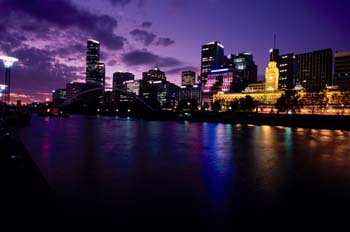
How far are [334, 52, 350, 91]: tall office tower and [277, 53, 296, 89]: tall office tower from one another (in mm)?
45473

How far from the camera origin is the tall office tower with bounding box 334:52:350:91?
474 feet

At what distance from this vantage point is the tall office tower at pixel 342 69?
145 metres

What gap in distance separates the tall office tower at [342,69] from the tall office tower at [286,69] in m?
45.5

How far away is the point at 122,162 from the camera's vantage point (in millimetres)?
15938

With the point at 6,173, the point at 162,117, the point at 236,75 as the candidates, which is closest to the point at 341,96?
the point at 162,117

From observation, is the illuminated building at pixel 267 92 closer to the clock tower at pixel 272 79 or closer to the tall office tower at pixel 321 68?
the clock tower at pixel 272 79

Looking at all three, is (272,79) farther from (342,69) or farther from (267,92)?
(342,69)

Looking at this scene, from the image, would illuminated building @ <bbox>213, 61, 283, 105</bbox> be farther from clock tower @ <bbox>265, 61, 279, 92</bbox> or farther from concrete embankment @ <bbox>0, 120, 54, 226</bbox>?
concrete embankment @ <bbox>0, 120, 54, 226</bbox>

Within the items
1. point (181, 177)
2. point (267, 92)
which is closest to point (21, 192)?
point (181, 177)

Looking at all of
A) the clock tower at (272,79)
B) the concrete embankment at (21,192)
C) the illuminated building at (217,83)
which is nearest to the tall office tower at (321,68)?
the illuminated building at (217,83)

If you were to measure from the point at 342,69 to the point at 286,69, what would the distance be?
5150cm

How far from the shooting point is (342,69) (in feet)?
480

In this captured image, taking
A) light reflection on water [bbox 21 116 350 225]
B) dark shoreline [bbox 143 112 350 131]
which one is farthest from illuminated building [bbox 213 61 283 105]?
light reflection on water [bbox 21 116 350 225]

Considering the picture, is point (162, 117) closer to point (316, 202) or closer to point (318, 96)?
point (318, 96)
